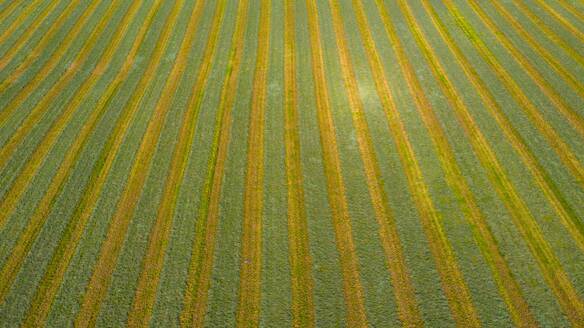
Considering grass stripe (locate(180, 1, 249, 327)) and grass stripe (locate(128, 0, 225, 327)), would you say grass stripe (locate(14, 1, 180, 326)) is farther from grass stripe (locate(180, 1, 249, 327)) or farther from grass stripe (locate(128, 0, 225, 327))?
grass stripe (locate(180, 1, 249, 327))

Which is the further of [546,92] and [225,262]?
[546,92]

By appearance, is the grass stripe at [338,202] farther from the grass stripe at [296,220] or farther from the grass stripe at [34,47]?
the grass stripe at [34,47]

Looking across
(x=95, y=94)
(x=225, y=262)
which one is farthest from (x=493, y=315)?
(x=95, y=94)

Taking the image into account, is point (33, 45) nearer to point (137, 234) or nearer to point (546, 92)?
point (137, 234)

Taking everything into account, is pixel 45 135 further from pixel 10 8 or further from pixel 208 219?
pixel 10 8

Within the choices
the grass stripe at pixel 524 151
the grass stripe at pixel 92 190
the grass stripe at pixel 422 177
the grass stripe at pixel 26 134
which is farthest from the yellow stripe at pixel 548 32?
the grass stripe at pixel 26 134

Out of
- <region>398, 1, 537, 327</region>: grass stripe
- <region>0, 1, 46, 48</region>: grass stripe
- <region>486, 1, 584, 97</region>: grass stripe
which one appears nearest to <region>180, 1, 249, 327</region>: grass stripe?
<region>398, 1, 537, 327</region>: grass stripe
